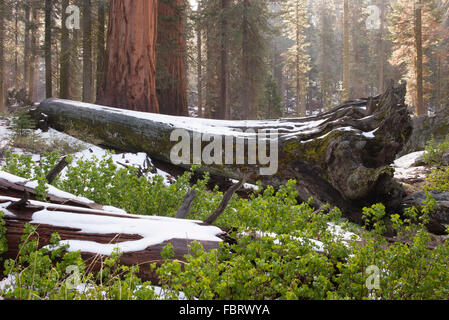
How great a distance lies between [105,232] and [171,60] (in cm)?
1036

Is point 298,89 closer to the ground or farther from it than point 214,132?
farther from it

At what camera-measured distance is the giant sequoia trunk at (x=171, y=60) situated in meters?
11.9

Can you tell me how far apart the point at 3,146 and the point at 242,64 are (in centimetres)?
1307

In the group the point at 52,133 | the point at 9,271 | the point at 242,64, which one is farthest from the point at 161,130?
the point at 242,64

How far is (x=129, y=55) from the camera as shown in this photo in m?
9.15

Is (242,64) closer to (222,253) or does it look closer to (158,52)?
(158,52)

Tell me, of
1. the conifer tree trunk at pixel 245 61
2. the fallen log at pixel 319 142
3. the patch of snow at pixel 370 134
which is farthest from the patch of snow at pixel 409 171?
the conifer tree trunk at pixel 245 61

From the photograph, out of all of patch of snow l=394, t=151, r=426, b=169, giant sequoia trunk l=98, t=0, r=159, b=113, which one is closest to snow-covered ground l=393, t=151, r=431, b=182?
patch of snow l=394, t=151, r=426, b=169

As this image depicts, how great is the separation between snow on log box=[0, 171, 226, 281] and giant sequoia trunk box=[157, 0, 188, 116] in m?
9.39

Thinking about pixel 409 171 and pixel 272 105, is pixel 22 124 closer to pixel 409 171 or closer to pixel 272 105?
pixel 409 171

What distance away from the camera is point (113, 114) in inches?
311

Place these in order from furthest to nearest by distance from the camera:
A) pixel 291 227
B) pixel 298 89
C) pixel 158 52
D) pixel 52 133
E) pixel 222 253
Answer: pixel 298 89
pixel 158 52
pixel 52 133
pixel 291 227
pixel 222 253

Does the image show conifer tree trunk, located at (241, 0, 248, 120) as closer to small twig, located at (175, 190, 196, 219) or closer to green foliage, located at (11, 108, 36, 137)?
green foliage, located at (11, 108, 36, 137)

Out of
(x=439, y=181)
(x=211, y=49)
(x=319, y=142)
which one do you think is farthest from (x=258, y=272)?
(x=211, y=49)
